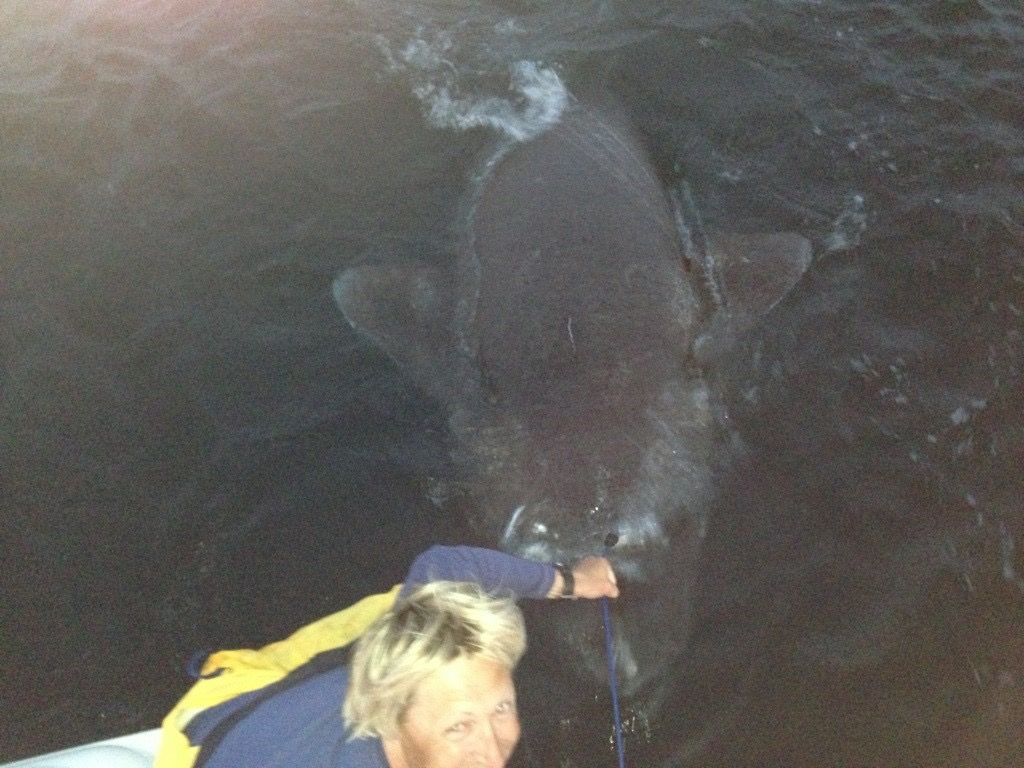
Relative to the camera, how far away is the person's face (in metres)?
2.12

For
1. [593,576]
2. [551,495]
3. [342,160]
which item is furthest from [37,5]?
[593,576]

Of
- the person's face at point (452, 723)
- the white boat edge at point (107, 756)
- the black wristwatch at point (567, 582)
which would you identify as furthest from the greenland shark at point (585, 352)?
the white boat edge at point (107, 756)

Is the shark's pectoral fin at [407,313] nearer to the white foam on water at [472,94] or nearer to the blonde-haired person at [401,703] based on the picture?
the white foam on water at [472,94]

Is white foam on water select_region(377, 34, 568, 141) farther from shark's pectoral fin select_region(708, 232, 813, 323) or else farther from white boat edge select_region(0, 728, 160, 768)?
white boat edge select_region(0, 728, 160, 768)

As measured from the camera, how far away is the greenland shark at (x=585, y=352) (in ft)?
12.0

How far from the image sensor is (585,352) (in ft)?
14.1

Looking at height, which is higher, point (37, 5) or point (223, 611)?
point (37, 5)

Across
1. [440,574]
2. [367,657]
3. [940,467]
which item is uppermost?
[367,657]

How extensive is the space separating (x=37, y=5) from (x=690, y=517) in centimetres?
805

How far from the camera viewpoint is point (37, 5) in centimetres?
791

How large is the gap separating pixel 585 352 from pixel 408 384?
1190 millimetres

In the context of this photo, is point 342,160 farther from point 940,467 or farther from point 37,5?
point 940,467

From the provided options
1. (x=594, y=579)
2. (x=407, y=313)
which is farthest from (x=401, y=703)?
(x=407, y=313)

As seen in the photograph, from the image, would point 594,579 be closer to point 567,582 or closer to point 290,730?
point 567,582
